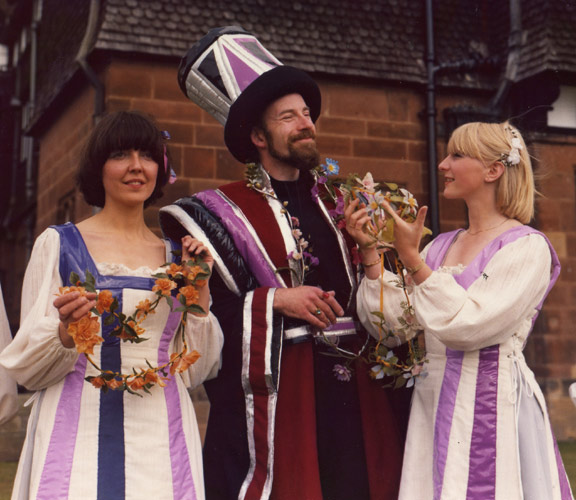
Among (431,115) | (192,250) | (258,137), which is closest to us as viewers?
(192,250)

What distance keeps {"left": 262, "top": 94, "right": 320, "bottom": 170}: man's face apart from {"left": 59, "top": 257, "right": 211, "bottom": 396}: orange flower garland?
83 centimetres

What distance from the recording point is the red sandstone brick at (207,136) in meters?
8.74

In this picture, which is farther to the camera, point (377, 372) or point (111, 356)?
point (377, 372)

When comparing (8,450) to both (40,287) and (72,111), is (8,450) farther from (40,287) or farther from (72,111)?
(40,287)

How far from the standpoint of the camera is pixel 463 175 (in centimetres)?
329

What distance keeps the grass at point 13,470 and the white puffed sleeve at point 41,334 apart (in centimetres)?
373

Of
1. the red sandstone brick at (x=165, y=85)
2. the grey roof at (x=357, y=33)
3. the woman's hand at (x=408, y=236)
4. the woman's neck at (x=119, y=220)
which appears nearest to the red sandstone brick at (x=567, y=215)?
the grey roof at (x=357, y=33)

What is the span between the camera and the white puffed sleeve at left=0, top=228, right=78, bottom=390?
2.74 metres

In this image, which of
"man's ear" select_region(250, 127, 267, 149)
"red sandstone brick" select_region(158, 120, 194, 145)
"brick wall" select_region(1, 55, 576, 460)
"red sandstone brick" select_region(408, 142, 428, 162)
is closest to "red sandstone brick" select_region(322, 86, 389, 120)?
"brick wall" select_region(1, 55, 576, 460)

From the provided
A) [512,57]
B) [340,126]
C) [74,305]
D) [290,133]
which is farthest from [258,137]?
[512,57]

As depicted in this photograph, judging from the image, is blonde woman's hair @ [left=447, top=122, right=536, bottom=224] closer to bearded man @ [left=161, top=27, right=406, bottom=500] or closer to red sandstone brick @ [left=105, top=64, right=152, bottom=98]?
bearded man @ [left=161, top=27, right=406, bottom=500]

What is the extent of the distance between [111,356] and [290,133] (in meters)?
1.22

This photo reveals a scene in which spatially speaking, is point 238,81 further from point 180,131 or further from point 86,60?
point 86,60

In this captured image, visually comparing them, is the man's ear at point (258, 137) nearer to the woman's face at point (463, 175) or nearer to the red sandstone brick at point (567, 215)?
the woman's face at point (463, 175)
